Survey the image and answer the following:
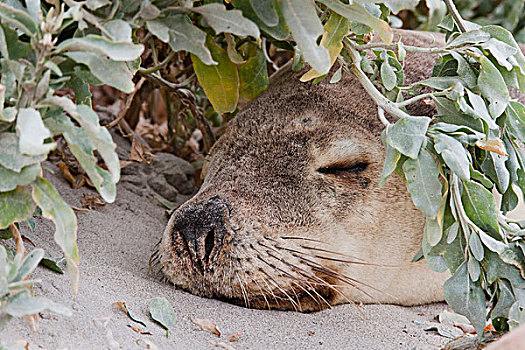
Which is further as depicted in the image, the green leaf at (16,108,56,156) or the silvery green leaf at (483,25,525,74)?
Answer: the silvery green leaf at (483,25,525,74)

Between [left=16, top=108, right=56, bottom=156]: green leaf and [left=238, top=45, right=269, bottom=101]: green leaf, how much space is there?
1.26 m

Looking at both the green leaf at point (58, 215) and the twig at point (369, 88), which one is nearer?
the green leaf at point (58, 215)

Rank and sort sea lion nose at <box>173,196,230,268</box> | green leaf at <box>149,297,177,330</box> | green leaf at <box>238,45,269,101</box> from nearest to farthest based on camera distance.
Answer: green leaf at <box>149,297,177,330</box>, sea lion nose at <box>173,196,230,268</box>, green leaf at <box>238,45,269,101</box>

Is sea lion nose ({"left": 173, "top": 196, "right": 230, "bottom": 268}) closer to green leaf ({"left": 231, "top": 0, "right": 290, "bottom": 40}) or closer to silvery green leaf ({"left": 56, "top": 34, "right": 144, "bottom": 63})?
green leaf ({"left": 231, "top": 0, "right": 290, "bottom": 40})

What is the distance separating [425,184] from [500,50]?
0.54 m

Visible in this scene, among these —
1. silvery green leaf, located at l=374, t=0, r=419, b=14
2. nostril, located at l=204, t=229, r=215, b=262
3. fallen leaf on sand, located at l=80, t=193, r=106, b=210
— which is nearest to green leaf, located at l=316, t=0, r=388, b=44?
silvery green leaf, located at l=374, t=0, r=419, b=14

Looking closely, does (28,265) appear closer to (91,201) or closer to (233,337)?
Result: (233,337)

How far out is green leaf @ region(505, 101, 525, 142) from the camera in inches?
77.9

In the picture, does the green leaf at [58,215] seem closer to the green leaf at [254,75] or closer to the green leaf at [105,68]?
the green leaf at [105,68]

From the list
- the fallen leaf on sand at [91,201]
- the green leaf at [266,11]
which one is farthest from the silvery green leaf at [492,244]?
the fallen leaf on sand at [91,201]

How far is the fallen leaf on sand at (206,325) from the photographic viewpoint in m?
1.86

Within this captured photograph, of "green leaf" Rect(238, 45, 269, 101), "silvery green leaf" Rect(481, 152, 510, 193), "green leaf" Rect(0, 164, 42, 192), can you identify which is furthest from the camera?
"green leaf" Rect(238, 45, 269, 101)

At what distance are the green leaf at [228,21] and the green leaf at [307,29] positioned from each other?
0.37 ft

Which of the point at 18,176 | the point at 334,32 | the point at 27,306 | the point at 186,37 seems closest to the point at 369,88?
the point at 334,32
